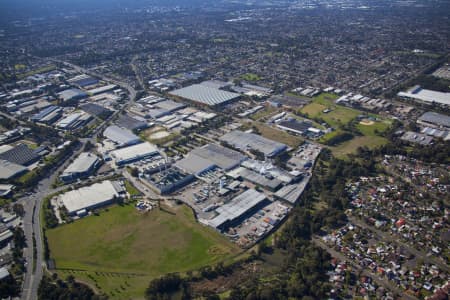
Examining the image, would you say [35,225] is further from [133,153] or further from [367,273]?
[367,273]

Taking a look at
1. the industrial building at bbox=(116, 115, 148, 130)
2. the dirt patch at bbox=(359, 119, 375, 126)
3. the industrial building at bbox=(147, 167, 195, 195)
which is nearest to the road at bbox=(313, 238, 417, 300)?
the industrial building at bbox=(147, 167, 195, 195)

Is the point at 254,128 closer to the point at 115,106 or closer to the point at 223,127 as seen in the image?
the point at 223,127

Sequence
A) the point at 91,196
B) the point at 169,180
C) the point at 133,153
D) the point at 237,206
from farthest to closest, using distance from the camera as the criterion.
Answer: the point at 133,153
the point at 169,180
the point at 91,196
the point at 237,206

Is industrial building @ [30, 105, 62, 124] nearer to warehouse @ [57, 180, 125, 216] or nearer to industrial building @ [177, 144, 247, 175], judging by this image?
warehouse @ [57, 180, 125, 216]

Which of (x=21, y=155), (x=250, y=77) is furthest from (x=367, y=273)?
(x=250, y=77)

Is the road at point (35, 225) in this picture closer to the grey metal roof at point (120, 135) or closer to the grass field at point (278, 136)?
the grey metal roof at point (120, 135)

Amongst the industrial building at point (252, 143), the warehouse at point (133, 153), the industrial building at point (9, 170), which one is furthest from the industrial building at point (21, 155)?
the industrial building at point (252, 143)
